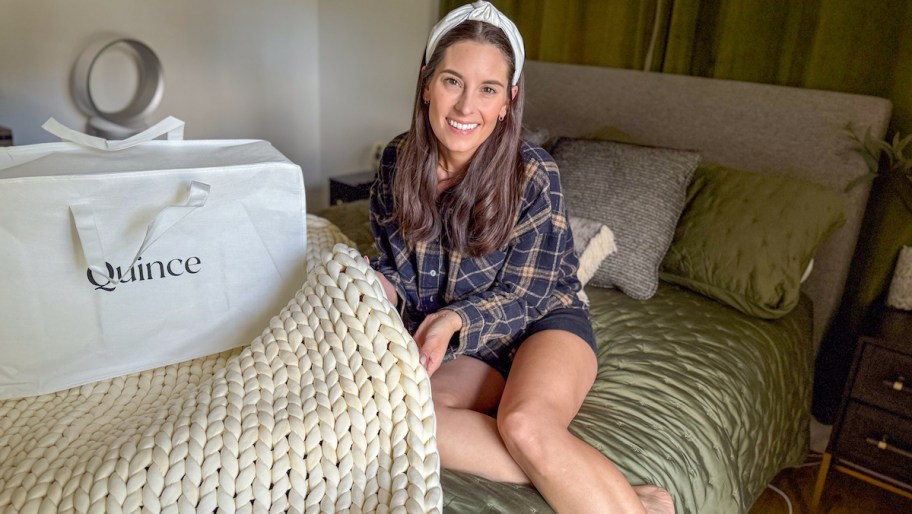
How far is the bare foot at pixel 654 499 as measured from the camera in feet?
3.66

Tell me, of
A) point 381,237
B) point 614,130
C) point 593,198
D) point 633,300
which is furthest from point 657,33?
point 381,237

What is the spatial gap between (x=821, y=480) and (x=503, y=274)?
1.14 meters

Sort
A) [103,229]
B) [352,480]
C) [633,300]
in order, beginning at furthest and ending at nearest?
[633,300]
[103,229]
[352,480]

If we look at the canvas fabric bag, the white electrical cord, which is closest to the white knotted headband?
the canvas fabric bag

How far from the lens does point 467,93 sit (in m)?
1.25

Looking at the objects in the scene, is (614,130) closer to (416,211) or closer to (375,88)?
(416,211)

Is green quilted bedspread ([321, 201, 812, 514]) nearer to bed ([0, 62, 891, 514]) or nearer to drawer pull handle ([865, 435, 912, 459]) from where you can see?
bed ([0, 62, 891, 514])

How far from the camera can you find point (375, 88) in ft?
10.9

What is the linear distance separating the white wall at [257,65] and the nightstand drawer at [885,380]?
2.17m

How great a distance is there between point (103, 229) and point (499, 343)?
2.40ft

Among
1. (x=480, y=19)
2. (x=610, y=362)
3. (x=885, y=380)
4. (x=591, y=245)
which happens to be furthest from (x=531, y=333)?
(x=885, y=380)

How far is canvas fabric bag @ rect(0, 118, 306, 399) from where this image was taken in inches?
40.3

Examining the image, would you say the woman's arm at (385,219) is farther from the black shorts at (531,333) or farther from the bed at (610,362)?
the black shorts at (531,333)

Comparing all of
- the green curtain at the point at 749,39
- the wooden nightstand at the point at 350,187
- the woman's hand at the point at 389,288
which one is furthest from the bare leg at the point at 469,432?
the wooden nightstand at the point at 350,187
